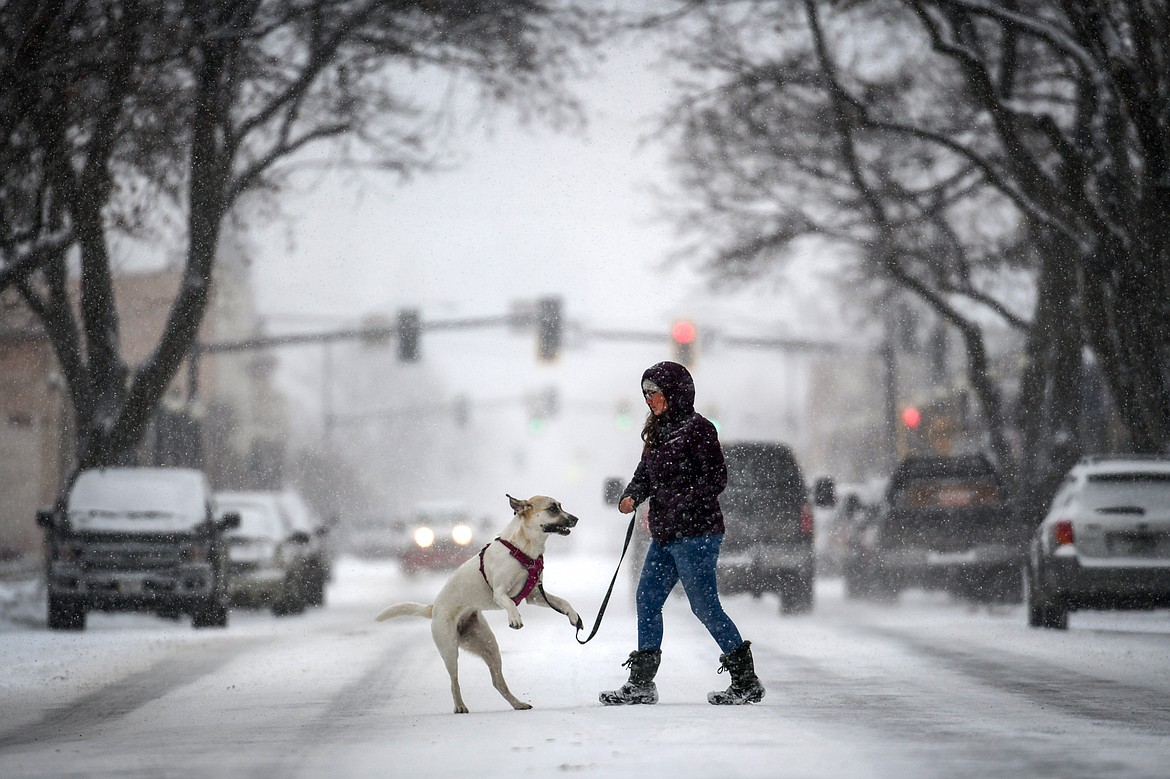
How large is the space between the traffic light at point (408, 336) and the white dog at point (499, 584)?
1052 inches

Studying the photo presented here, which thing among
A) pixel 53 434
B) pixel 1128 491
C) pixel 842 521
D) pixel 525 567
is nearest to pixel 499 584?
pixel 525 567

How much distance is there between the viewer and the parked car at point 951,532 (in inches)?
905

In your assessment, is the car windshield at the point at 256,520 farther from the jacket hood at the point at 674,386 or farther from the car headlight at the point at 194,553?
the jacket hood at the point at 674,386

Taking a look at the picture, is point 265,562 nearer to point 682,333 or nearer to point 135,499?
point 135,499

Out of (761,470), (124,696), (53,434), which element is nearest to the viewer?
(124,696)

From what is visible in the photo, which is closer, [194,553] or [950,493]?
[194,553]

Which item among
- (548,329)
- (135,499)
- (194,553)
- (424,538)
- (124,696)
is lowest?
(124,696)

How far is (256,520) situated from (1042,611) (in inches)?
423

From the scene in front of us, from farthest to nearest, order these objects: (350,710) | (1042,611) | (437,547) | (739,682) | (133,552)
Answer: (437,547), (133,552), (1042,611), (350,710), (739,682)

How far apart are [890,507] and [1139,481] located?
681cm

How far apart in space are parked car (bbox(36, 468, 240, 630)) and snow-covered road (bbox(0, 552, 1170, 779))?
1.48 feet

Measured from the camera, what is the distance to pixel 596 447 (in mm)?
194125

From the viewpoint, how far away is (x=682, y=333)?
3222 cm

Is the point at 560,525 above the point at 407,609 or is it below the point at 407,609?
above
